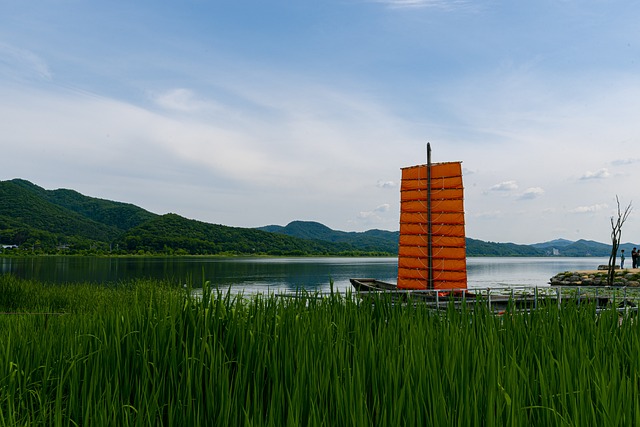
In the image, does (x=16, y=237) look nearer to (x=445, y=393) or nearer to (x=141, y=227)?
(x=141, y=227)

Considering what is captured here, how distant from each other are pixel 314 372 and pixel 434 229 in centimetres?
1871

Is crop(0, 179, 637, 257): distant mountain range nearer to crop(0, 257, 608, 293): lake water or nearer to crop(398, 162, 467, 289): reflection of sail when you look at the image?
crop(0, 257, 608, 293): lake water

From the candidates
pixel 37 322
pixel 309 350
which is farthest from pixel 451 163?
pixel 309 350

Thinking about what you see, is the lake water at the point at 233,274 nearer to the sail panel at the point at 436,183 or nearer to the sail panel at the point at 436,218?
the sail panel at the point at 436,218

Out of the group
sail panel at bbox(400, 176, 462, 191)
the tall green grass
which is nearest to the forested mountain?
sail panel at bbox(400, 176, 462, 191)

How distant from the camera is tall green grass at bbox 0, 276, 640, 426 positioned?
203 centimetres

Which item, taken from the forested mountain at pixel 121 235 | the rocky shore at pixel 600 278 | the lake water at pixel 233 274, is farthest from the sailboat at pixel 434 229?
the forested mountain at pixel 121 235

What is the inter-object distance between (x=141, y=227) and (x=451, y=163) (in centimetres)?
12603

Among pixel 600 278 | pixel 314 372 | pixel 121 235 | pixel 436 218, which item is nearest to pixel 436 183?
pixel 436 218

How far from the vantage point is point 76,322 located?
4480 millimetres

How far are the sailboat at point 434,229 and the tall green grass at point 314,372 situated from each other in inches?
631

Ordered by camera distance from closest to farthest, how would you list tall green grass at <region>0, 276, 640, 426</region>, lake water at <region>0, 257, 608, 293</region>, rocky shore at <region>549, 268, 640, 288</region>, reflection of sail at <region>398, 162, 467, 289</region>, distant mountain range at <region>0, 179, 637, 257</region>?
tall green grass at <region>0, 276, 640, 426</region>, reflection of sail at <region>398, 162, 467, 289</region>, rocky shore at <region>549, 268, 640, 288</region>, lake water at <region>0, 257, 608, 293</region>, distant mountain range at <region>0, 179, 637, 257</region>

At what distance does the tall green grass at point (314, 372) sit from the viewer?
203cm

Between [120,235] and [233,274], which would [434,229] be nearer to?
[233,274]
